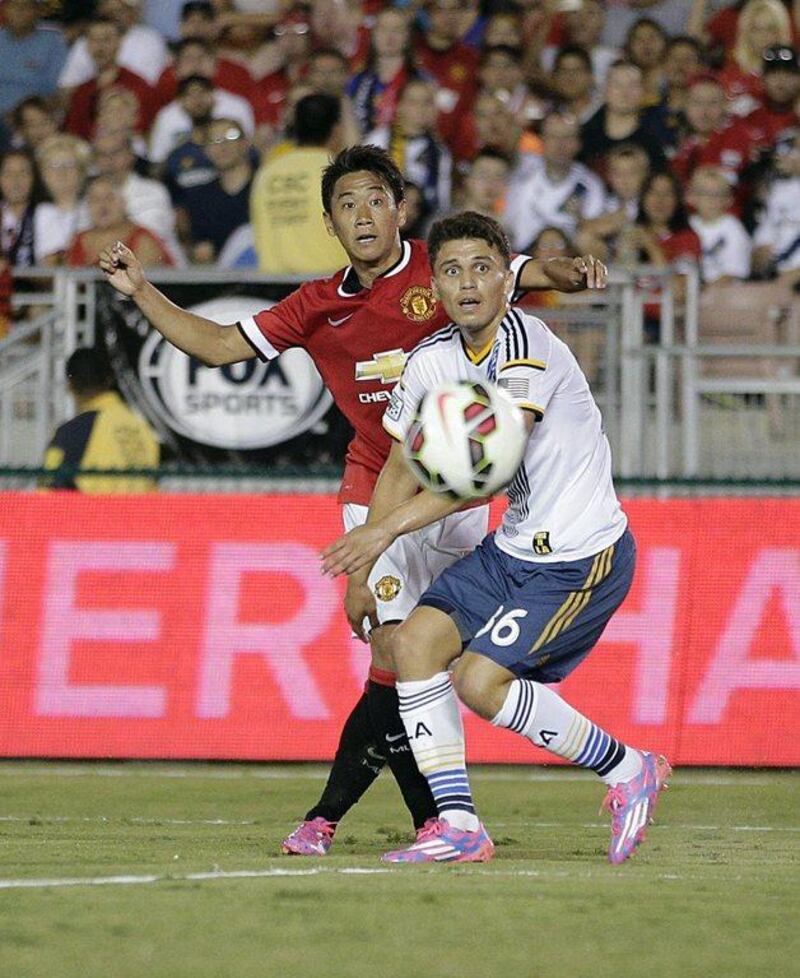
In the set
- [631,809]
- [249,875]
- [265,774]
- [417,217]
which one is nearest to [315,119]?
[417,217]

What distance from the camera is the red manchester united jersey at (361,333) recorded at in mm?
7469

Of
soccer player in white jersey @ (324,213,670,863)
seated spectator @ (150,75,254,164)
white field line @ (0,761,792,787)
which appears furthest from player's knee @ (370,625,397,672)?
seated spectator @ (150,75,254,164)

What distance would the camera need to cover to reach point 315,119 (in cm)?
1248

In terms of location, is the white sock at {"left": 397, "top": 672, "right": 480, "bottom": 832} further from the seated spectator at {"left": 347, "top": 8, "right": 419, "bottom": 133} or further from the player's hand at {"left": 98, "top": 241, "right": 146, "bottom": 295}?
the seated spectator at {"left": 347, "top": 8, "right": 419, "bottom": 133}

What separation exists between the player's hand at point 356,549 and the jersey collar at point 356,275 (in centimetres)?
121

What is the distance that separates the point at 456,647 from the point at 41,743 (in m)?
4.81

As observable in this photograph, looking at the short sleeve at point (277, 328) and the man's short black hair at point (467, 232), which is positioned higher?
the man's short black hair at point (467, 232)

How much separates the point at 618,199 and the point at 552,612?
7.72 m

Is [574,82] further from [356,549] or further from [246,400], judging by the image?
[356,549]

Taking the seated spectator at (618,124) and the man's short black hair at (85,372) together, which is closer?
the man's short black hair at (85,372)

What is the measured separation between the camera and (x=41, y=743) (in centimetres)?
1118

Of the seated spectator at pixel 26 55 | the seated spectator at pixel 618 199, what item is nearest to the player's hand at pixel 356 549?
the seated spectator at pixel 618 199

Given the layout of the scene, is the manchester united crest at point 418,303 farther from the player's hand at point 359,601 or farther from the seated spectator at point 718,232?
the seated spectator at point 718,232

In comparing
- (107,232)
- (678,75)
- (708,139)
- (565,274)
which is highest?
(678,75)
